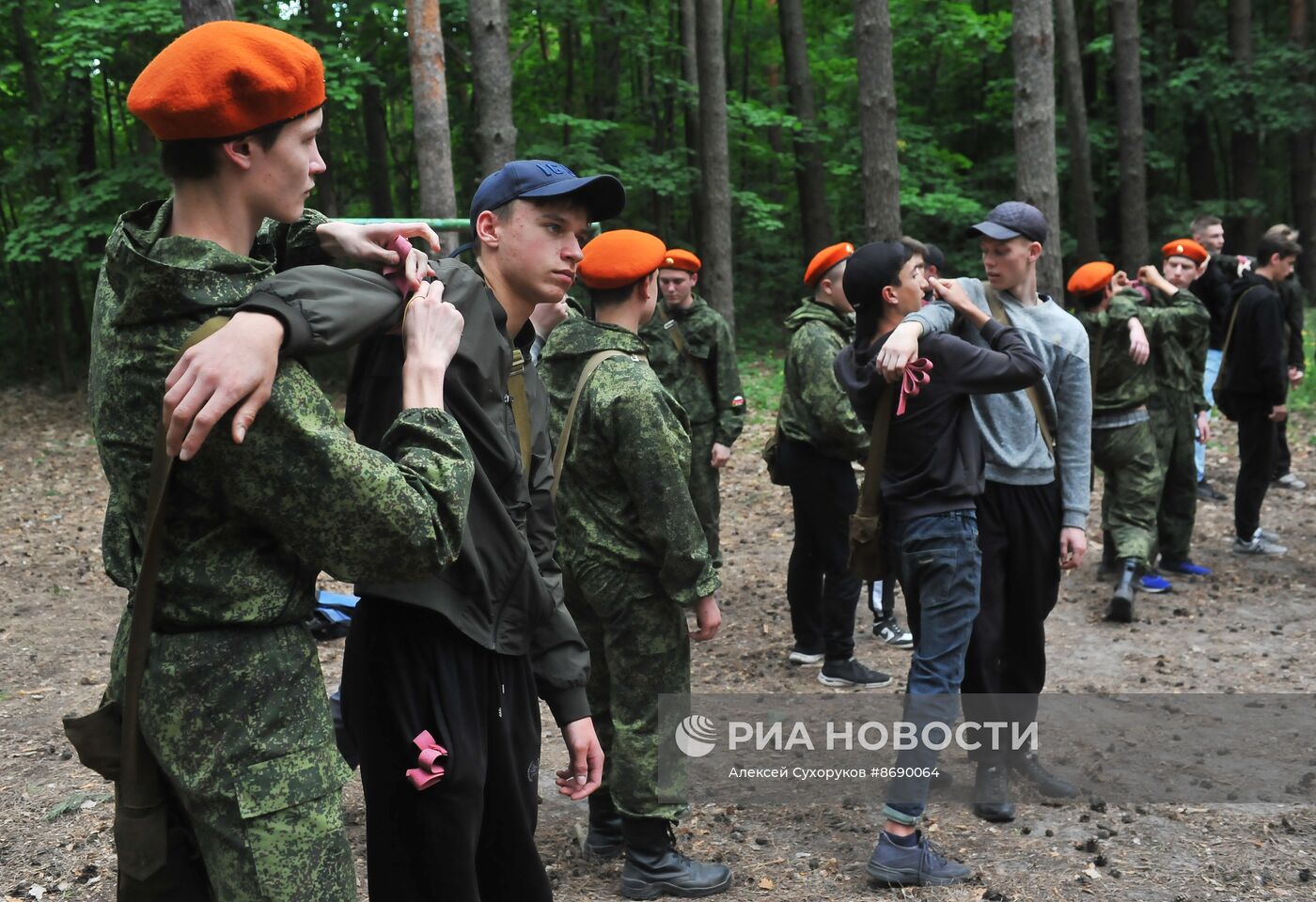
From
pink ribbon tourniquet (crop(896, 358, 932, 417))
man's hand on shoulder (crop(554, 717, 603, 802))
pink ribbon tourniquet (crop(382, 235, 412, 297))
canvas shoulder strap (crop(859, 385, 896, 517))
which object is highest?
pink ribbon tourniquet (crop(382, 235, 412, 297))

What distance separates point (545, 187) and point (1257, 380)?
24.9 feet

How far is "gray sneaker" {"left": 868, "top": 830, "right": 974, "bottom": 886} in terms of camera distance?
13.5ft

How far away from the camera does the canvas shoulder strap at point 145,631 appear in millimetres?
1757

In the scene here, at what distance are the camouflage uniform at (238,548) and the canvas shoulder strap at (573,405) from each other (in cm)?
214

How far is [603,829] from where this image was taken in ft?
14.8

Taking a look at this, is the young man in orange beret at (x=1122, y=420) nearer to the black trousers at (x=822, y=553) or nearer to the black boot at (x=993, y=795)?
the black trousers at (x=822, y=553)

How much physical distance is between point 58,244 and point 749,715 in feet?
42.2

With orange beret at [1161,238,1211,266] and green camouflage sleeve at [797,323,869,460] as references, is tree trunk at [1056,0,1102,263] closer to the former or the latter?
orange beret at [1161,238,1211,266]

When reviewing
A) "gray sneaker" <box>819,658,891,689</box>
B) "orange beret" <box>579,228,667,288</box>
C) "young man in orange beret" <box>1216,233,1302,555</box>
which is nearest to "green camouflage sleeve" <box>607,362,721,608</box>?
"orange beret" <box>579,228,667,288</box>

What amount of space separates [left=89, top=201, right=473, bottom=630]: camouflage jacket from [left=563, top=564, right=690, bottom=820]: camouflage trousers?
2216 millimetres

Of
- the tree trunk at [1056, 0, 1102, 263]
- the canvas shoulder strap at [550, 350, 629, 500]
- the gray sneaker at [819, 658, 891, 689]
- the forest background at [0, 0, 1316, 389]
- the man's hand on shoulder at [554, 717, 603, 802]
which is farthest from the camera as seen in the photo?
the tree trunk at [1056, 0, 1102, 263]

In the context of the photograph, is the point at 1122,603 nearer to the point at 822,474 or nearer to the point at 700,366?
the point at 822,474

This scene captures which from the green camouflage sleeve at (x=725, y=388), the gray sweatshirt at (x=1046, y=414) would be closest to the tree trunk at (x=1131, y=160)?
the green camouflage sleeve at (x=725, y=388)

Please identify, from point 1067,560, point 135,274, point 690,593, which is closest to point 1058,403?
point 1067,560
